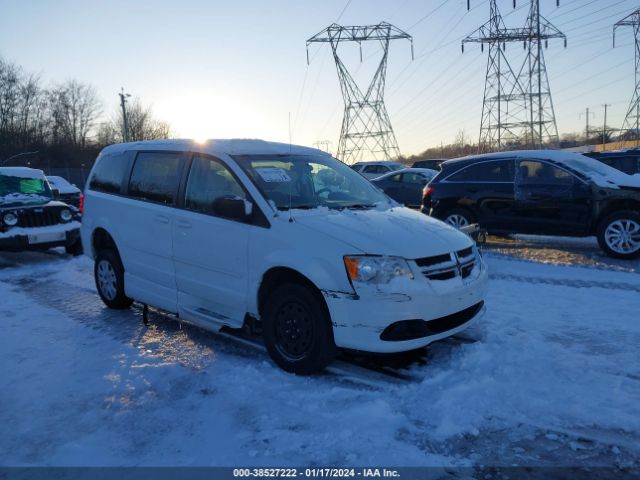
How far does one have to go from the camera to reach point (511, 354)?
4.40 meters

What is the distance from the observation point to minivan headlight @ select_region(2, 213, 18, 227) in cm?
946

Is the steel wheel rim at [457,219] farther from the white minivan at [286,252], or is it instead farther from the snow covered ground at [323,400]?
the white minivan at [286,252]

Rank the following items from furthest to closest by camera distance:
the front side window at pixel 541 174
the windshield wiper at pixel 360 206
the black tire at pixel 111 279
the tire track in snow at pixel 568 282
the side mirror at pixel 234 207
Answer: the front side window at pixel 541 174
the tire track in snow at pixel 568 282
the black tire at pixel 111 279
the windshield wiper at pixel 360 206
the side mirror at pixel 234 207

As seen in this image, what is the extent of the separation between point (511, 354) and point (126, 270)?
4053mm

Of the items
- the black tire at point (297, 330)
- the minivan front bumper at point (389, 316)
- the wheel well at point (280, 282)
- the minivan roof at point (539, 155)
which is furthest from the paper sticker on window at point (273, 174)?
the minivan roof at point (539, 155)

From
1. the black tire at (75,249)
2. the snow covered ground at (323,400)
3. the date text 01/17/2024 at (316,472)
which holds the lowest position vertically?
the date text 01/17/2024 at (316,472)

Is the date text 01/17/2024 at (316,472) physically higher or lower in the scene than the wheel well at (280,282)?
lower

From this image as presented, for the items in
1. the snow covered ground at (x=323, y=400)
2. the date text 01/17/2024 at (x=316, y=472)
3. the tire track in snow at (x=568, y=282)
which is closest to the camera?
the date text 01/17/2024 at (x=316, y=472)

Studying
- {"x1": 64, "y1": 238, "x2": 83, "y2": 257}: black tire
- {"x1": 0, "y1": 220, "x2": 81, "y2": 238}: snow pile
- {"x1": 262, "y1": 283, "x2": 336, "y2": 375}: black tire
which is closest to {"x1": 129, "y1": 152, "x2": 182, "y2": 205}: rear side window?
{"x1": 262, "y1": 283, "x2": 336, "y2": 375}: black tire

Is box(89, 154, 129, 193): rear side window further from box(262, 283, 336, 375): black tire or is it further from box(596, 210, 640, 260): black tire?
box(596, 210, 640, 260): black tire

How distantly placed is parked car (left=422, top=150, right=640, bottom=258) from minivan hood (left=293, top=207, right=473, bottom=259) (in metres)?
5.23

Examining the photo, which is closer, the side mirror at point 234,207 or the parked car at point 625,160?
the side mirror at point 234,207

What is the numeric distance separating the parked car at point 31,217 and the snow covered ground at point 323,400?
14.0ft

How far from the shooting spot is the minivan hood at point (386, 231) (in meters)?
3.89
